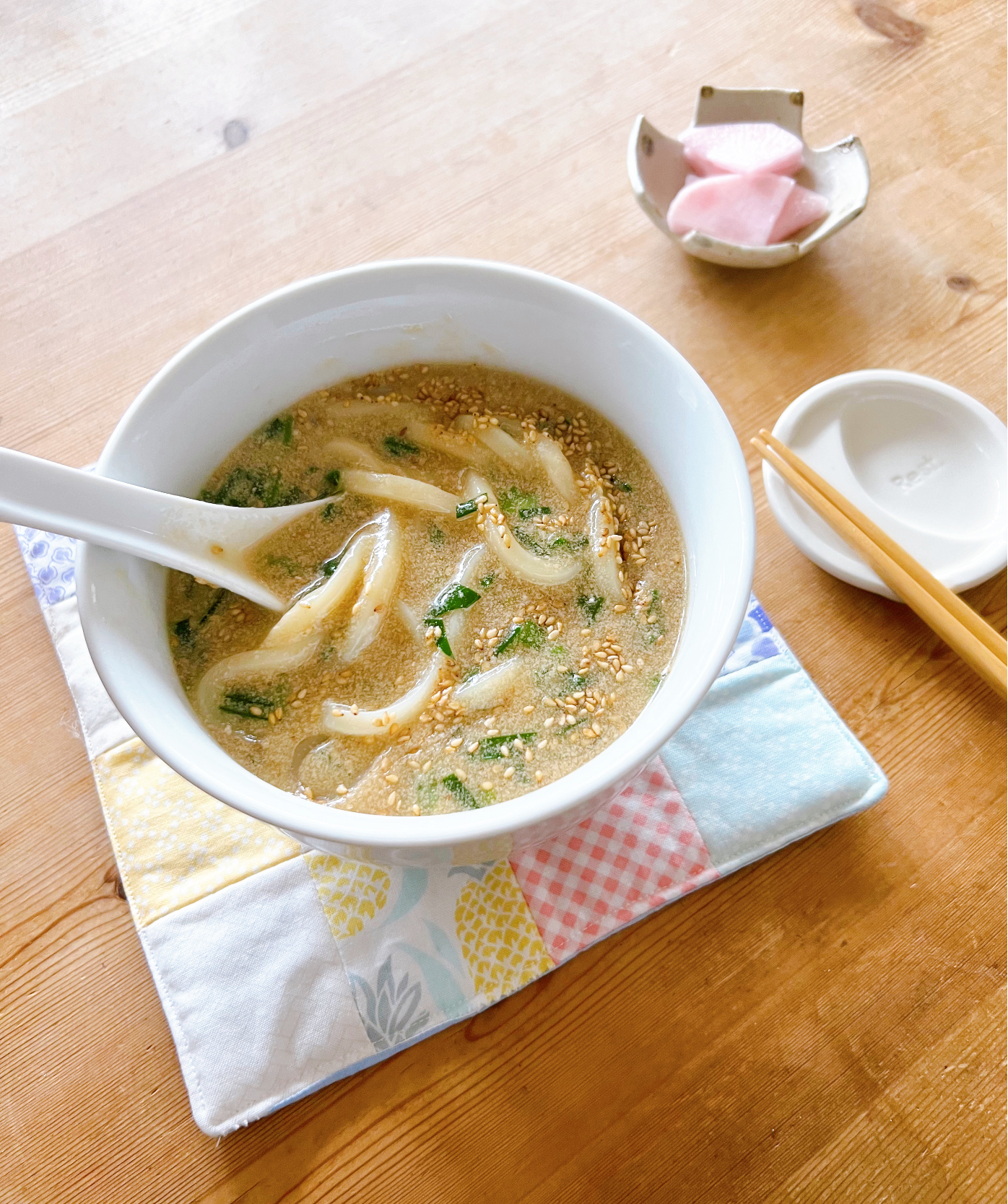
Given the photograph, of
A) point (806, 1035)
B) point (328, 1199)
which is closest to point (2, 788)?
point (328, 1199)

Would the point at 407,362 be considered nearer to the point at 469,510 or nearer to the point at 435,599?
the point at 469,510

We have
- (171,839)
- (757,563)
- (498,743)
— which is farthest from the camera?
(757,563)

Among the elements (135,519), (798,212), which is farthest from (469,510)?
(798,212)

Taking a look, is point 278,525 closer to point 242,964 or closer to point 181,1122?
point 242,964

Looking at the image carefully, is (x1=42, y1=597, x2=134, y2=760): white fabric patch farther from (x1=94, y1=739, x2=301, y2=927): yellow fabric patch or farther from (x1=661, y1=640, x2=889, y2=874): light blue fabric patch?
(x1=661, y1=640, x2=889, y2=874): light blue fabric patch

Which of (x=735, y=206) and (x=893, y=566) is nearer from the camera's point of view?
(x=893, y=566)

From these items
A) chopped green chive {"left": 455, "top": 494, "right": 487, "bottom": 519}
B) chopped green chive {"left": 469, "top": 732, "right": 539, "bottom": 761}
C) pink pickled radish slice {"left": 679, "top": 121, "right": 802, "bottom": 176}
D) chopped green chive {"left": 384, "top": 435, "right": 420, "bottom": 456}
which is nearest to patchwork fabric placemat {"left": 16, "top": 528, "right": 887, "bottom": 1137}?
chopped green chive {"left": 469, "top": 732, "right": 539, "bottom": 761}
